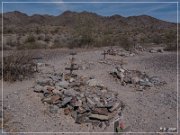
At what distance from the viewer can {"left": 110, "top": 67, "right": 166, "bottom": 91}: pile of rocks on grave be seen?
1196 cm

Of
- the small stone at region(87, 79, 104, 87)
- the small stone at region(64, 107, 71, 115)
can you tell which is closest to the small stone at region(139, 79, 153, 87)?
the small stone at region(87, 79, 104, 87)

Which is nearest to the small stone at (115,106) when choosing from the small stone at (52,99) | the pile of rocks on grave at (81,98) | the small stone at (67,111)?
the pile of rocks on grave at (81,98)

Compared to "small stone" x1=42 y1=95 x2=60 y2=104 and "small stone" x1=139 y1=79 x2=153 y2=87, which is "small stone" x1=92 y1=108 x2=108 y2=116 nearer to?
"small stone" x1=42 y1=95 x2=60 y2=104

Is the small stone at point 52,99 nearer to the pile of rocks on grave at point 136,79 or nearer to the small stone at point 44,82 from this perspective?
the small stone at point 44,82

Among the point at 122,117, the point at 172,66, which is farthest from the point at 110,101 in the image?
the point at 172,66

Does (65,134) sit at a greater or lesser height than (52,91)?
lesser

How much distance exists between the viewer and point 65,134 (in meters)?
8.02

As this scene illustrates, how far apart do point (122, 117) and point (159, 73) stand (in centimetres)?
559

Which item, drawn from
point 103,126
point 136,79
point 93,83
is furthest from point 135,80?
point 103,126

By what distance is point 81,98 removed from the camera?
9641mm

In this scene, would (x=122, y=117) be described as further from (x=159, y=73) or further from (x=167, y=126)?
(x=159, y=73)

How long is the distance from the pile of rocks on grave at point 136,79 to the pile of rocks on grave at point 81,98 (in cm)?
133

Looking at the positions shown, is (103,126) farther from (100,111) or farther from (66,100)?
(66,100)

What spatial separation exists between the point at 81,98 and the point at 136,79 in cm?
325
